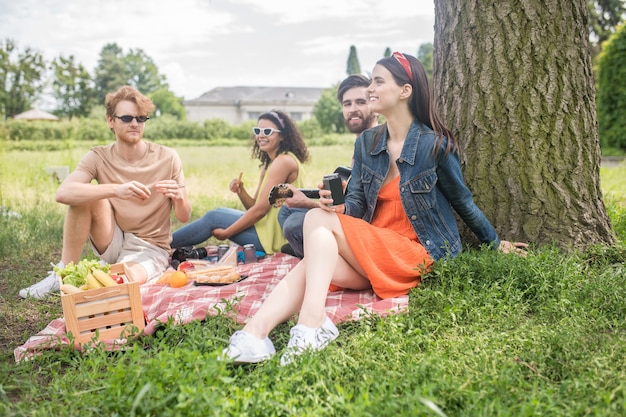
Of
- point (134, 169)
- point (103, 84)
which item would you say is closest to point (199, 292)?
point (134, 169)

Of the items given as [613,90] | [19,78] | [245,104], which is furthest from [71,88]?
[613,90]

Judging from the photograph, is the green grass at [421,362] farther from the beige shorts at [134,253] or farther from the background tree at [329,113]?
the background tree at [329,113]

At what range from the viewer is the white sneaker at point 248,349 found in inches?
96.2

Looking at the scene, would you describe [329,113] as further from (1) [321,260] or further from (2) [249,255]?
(1) [321,260]

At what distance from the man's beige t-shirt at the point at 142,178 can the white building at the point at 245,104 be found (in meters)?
59.9

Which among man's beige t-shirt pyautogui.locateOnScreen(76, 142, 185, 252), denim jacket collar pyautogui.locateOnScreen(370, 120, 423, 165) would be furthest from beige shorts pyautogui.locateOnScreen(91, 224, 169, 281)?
denim jacket collar pyautogui.locateOnScreen(370, 120, 423, 165)

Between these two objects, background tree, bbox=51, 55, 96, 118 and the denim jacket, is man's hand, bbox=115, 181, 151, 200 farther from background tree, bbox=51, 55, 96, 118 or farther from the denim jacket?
background tree, bbox=51, 55, 96, 118

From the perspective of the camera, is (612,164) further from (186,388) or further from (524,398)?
(186,388)

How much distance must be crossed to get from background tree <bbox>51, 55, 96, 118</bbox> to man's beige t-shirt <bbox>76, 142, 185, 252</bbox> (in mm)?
54179

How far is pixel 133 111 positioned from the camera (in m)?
4.11

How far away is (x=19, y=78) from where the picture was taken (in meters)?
48.2

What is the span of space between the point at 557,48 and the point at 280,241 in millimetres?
2649

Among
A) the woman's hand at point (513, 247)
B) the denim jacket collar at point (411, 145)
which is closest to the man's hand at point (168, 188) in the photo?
the denim jacket collar at point (411, 145)

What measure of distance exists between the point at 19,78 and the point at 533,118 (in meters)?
53.6
